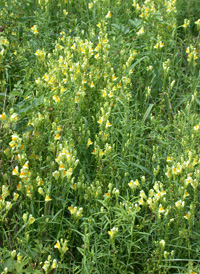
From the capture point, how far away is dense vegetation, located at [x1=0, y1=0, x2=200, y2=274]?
7.26 feet

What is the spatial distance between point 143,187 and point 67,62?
1315 mm

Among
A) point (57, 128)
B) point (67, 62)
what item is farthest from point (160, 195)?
point (67, 62)

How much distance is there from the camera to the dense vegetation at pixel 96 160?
2.21m

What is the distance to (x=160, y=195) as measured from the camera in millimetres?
2277

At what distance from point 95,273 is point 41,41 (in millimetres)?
2858

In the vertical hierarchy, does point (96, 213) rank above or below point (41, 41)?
below

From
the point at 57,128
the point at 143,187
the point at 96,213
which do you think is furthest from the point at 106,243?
the point at 57,128

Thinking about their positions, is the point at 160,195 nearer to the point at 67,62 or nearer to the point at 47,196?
the point at 47,196

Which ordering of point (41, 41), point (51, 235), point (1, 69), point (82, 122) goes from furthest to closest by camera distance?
1. point (41, 41)
2. point (1, 69)
3. point (82, 122)
4. point (51, 235)

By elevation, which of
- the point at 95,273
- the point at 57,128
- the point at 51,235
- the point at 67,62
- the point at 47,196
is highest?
the point at 67,62

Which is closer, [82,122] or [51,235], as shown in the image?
[51,235]

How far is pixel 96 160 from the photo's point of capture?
2.67 m

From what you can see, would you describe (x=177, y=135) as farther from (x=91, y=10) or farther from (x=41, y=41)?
(x=91, y=10)

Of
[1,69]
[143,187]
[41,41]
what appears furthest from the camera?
[41,41]
